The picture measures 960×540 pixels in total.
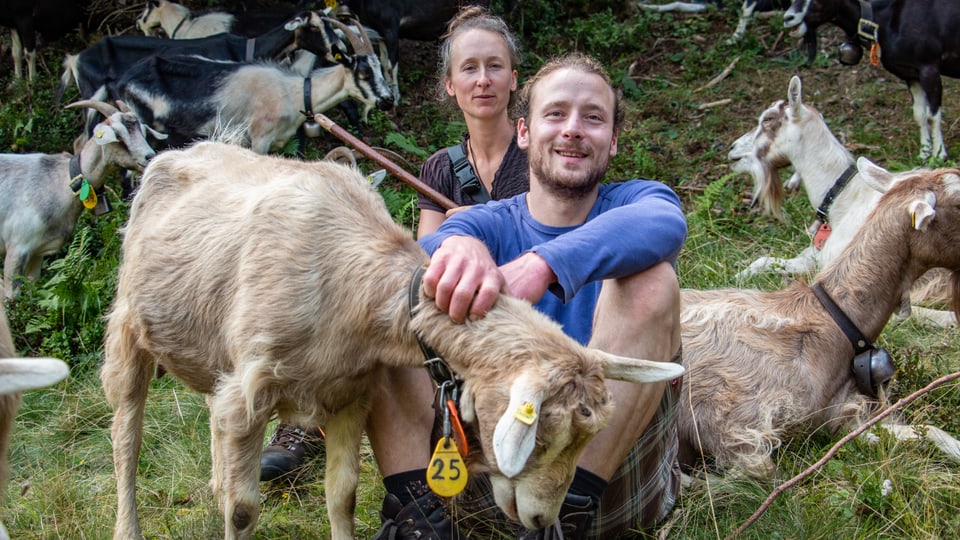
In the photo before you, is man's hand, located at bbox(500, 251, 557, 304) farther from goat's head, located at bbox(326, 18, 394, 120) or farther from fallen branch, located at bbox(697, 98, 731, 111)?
fallen branch, located at bbox(697, 98, 731, 111)

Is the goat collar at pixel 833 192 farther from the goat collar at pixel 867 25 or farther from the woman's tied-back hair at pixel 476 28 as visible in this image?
the woman's tied-back hair at pixel 476 28

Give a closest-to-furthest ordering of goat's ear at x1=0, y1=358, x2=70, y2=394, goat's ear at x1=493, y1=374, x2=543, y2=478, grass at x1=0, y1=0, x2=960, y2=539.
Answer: goat's ear at x1=0, y1=358, x2=70, y2=394, goat's ear at x1=493, y1=374, x2=543, y2=478, grass at x1=0, y1=0, x2=960, y2=539

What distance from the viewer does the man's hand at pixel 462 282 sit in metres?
2.68

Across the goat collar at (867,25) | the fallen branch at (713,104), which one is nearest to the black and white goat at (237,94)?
the fallen branch at (713,104)

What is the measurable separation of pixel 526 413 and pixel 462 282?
45cm

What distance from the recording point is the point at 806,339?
453cm

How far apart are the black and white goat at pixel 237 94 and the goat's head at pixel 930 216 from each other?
6048 mm

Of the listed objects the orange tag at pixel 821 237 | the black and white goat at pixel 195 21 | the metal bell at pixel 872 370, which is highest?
the metal bell at pixel 872 370

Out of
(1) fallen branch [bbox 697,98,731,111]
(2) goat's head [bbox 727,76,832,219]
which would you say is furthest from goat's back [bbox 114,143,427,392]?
(1) fallen branch [bbox 697,98,731,111]

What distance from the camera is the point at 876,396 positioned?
4.51 m

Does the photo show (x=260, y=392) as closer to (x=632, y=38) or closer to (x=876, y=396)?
(x=876, y=396)

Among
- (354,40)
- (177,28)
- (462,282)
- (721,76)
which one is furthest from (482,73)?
(177,28)

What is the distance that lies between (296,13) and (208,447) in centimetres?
781

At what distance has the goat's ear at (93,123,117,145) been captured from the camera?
7441mm
